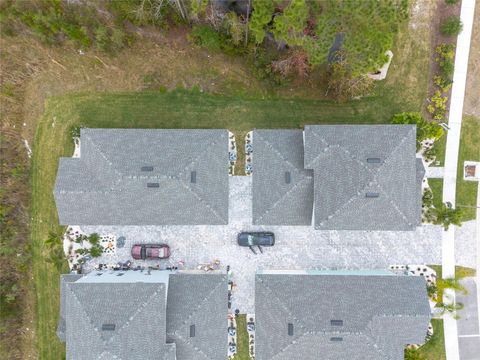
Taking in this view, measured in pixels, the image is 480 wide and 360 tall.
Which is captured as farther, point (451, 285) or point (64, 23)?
point (451, 285)

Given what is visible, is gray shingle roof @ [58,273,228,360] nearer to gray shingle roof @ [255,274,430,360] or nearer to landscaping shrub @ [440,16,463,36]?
gray shingle roof @ [255,274,430,360]

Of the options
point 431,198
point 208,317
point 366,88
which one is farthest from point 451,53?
point 208,317

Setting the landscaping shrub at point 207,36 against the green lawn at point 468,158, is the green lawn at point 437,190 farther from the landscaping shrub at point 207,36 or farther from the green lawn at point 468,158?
the landscaping shrub at point 207,36

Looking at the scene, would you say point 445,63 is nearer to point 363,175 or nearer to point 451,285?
point 363,175

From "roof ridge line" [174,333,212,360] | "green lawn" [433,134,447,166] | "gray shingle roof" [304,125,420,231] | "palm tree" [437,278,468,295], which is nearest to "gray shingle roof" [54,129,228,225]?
"gray shingle roof" [304,125,420,231]

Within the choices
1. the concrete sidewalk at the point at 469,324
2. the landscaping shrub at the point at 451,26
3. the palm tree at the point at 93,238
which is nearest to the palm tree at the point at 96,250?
the palm tree at the point at 93,238

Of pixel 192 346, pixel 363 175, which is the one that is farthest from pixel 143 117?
pixel 192 346
